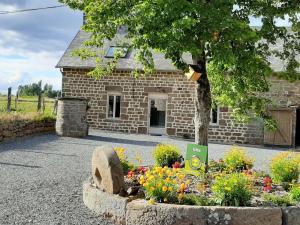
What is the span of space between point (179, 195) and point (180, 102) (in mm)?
16290

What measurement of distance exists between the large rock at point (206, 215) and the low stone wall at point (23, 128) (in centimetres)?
1022

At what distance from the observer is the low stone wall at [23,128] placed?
1468 cm

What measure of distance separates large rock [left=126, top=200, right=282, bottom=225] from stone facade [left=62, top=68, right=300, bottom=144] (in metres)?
15.5

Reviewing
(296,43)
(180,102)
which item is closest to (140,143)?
(180,102)

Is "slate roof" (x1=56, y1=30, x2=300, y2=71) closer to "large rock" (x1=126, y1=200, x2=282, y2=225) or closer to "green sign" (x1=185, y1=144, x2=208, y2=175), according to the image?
"green sign" (x1=185, y1=144, x2=208, y2=175)

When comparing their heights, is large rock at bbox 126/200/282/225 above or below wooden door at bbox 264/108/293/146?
below

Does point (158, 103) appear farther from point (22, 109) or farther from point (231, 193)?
point (231, 193)

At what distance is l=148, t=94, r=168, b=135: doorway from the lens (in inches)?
888

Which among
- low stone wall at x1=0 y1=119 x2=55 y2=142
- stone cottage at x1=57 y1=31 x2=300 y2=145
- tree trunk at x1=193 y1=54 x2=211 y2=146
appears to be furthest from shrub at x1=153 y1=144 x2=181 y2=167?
stone cottage at x1=57 y1=31 x2=300 y2=145

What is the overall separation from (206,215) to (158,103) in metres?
17.4

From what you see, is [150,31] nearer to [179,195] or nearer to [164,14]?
[164,14]

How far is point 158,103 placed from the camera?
891 inches

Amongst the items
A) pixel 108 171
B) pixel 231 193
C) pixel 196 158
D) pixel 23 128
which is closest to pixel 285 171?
pixel 196 158

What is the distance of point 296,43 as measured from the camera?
9.10 meters
